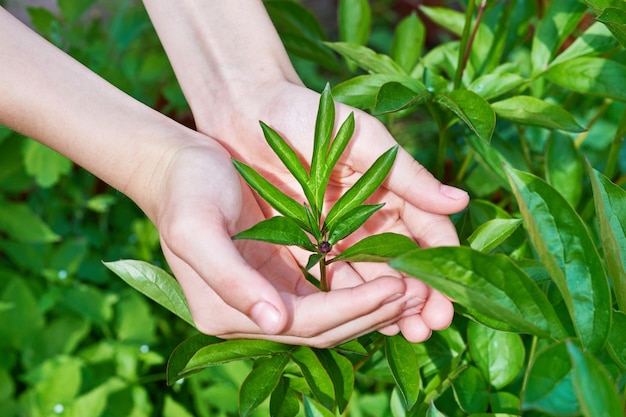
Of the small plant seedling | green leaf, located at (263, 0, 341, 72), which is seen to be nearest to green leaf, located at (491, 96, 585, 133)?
the small plant seedling

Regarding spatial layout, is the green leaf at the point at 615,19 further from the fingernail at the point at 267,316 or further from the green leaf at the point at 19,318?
the green leaf at the point at 19,318

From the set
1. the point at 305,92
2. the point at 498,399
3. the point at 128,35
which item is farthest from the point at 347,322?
the point at 128,35

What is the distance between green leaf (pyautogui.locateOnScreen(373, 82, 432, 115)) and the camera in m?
0.75

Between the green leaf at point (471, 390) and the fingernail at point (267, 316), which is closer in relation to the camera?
the fingernail at point (267, 316)

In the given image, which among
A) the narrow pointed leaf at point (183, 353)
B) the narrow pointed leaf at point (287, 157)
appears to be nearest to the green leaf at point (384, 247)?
the narrow pointed leaf at point (287, 157)

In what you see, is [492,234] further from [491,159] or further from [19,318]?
[19,318]

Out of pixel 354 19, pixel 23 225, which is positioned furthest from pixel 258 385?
pixel 23 225

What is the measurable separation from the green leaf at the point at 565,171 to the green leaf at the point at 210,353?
46cm

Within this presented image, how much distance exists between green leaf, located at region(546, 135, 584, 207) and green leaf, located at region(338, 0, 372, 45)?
0.32 m

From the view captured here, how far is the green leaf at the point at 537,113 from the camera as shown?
807mm

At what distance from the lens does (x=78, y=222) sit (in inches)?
67.7

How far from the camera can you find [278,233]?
621mm

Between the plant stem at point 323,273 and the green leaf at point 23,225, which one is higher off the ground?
the plant stem at point 323,273

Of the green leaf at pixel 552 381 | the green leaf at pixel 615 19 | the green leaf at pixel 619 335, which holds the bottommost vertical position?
the green leaf at pixel 619 335
